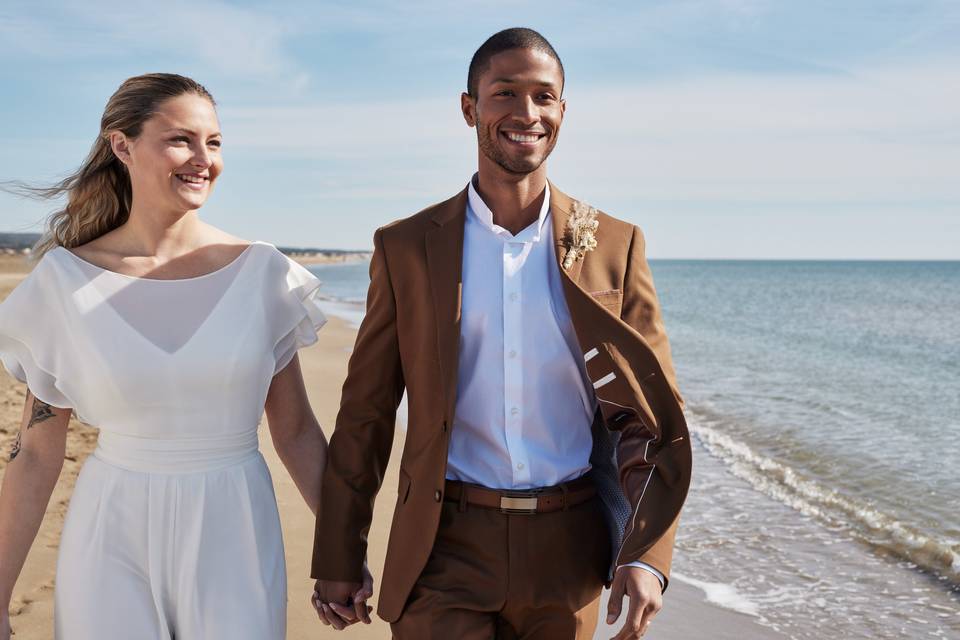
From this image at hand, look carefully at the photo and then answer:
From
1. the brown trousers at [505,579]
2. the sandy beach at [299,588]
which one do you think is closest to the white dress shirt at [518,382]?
the brown trousers at [505,579]

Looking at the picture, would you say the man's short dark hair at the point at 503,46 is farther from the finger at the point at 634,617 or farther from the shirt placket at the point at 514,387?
the finger at the point at 634,617

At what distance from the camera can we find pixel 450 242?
271 centimetres

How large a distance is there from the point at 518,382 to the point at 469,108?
803 millimetres

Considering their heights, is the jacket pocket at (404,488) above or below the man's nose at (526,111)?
below

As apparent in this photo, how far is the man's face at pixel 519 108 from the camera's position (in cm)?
263

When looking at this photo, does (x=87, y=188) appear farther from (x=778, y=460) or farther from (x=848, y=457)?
(x=848, y=457)

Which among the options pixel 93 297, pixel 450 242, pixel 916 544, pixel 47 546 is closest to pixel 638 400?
pixel 450 242

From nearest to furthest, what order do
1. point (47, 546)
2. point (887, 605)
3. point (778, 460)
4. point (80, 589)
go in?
point (80, 589)
point (47, 546)
point (887, 605)
point (778, 460)

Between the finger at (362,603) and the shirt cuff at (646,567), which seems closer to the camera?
the shirt cuff at (646,567)

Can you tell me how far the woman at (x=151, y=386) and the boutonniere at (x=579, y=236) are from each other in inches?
31.6

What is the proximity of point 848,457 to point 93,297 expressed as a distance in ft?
30.4

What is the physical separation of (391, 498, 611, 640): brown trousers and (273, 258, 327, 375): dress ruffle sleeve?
0.64 m

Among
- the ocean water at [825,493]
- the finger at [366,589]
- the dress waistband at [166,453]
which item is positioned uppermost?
the dress waistband at [166,453]

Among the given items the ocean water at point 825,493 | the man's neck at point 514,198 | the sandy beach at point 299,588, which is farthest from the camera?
the ocean water at point 825,493
